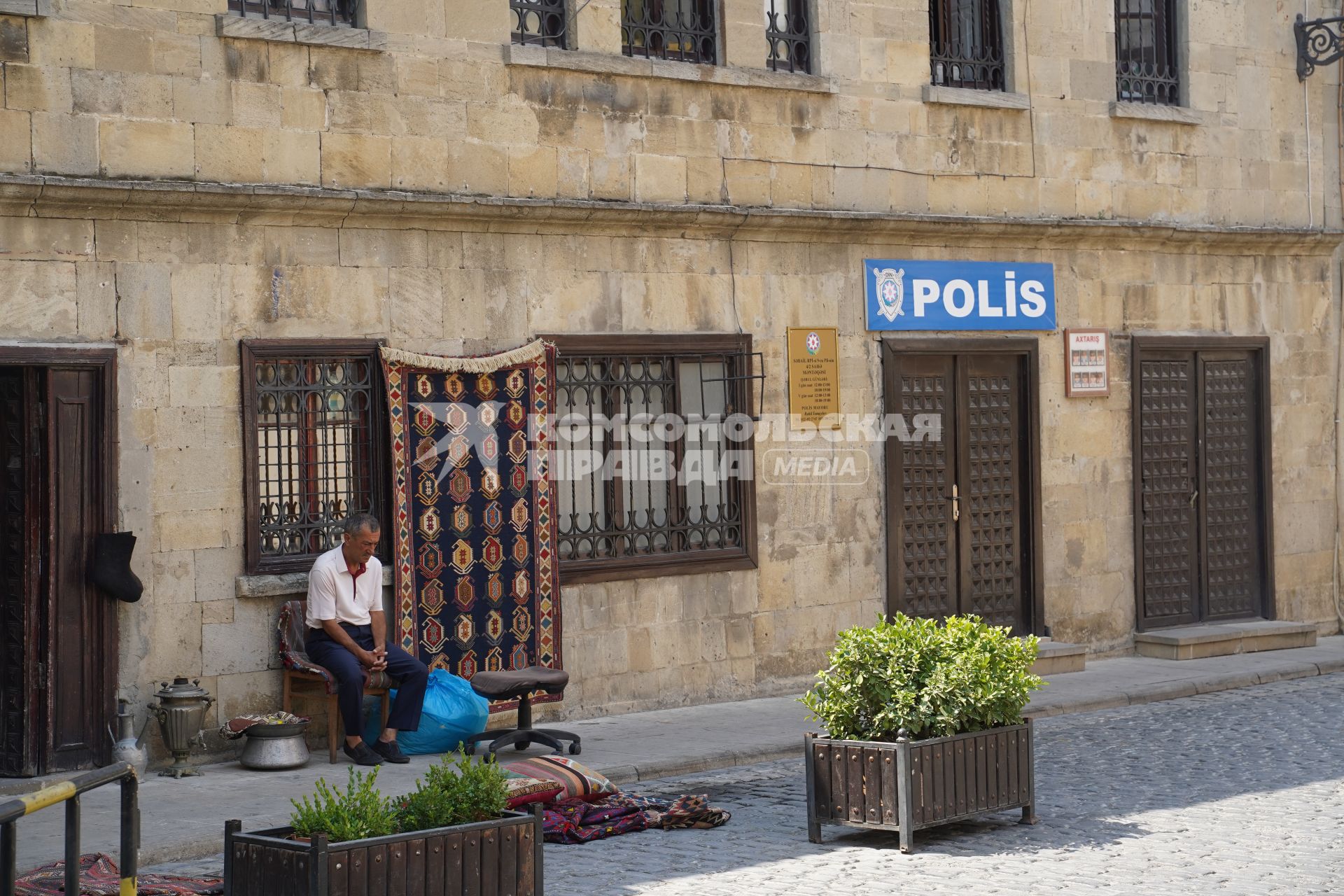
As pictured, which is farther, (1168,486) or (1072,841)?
(1168,486)

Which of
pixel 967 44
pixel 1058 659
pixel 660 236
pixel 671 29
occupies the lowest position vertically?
pixel 1058 659

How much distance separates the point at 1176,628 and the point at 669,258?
6.10 m

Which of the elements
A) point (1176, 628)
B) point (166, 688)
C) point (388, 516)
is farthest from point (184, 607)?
point (1176, 628)

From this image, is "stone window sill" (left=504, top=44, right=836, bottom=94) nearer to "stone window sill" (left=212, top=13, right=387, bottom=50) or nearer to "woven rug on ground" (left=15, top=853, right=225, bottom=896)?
"stone window sill" (left=212, top=13, right=387, bottom=50)

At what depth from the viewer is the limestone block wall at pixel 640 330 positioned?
36.7ft

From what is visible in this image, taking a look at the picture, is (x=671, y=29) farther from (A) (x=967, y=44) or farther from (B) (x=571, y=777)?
(B) (x=571, y=777)

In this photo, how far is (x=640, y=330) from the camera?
13.4 meters

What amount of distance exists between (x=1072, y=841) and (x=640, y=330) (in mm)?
5668

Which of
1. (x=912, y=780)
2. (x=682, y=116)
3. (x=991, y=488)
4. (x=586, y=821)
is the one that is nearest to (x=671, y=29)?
(x=682, y=116)

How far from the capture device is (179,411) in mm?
11336

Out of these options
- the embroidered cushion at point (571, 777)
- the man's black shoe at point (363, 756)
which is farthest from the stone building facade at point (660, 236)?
the embroidered cushion at point (571, 777)

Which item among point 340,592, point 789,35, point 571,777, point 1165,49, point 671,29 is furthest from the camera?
point 1165,49

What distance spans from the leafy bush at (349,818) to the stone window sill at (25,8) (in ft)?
19.3

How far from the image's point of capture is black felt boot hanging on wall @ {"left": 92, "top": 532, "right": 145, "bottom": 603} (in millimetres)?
10906
